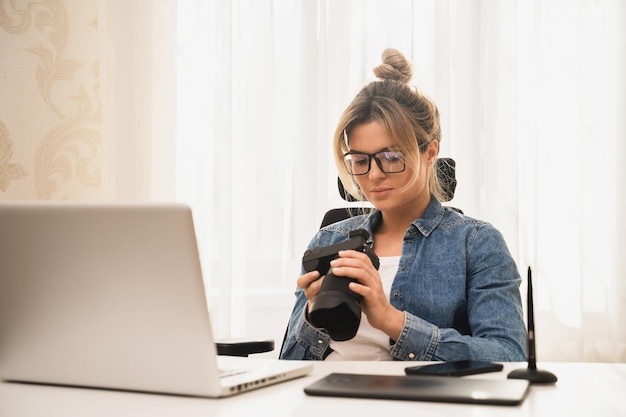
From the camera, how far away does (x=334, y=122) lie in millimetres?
2613

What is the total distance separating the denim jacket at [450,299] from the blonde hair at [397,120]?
143 mm

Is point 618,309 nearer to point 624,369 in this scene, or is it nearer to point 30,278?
point 624,369

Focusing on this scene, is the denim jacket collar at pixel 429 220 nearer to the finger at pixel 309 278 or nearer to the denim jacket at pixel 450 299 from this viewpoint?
the denim jacket at pixel 450 299

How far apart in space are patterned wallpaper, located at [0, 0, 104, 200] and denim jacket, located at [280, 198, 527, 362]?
1.29 metres

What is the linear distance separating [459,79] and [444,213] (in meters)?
1.03

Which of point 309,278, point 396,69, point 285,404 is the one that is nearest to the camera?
point 285,404

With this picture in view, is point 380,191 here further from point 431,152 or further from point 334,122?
point 334,122

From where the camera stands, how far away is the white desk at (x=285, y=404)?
2.53ft

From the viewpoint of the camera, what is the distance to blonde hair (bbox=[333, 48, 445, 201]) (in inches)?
63.1

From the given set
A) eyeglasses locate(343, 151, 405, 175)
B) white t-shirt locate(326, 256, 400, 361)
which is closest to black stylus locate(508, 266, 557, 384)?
white t-shirt locate(326, 256, 400, 361)

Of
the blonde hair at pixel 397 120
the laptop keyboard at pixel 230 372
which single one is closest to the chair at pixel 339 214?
the blonde hair at pixel 397 120

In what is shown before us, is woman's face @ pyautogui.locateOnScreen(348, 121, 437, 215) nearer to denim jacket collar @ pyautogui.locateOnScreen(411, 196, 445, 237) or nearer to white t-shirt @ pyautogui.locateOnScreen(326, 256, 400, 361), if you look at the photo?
denim jacket collar @ pyautogui.locateOnScreen(411, 196, 445, 237)

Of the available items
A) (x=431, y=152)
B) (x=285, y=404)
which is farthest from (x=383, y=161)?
(x=285, y=404)

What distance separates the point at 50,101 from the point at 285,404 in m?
2.07
